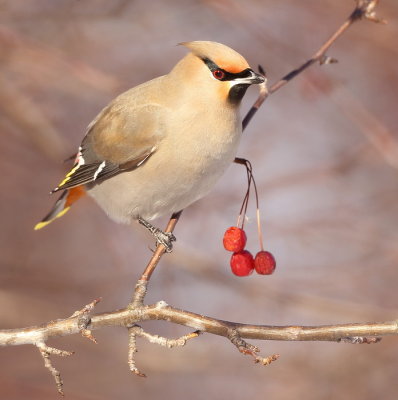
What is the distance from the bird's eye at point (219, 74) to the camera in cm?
305

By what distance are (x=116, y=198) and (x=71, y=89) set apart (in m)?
1.73

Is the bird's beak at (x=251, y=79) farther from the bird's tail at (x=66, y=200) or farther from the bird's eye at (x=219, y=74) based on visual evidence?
the bird's tail at (x=66, y=200)

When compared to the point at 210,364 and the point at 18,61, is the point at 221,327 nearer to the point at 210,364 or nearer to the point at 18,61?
the point at 210,364

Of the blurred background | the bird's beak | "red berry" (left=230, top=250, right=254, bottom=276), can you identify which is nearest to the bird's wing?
the bird's beak

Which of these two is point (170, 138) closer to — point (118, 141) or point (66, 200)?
point (118, 141)

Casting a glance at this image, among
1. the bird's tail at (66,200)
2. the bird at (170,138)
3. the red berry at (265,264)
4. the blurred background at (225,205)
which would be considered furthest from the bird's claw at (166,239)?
the blurred background at (225,205)

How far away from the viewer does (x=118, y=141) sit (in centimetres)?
349

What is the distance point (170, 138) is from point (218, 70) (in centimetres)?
38

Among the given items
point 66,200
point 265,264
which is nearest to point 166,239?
point 265,264

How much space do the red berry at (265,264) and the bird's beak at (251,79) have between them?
2.28 ft

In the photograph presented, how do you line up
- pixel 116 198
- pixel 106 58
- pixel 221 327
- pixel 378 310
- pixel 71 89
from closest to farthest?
1. pixel 221 327
2. pixel 116 198
3. pixel 378 310
4. pixel 71 89
5. pixel 106 58

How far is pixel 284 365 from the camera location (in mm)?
5117

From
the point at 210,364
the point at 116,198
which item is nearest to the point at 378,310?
the point at 210,364

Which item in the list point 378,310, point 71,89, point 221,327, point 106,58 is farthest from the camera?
point 106,58
